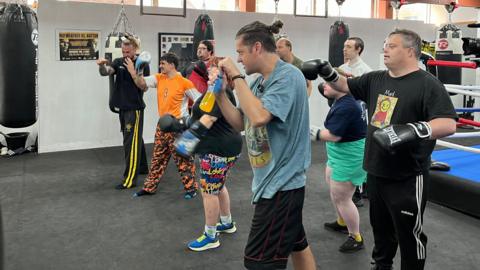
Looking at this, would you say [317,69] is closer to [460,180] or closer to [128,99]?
[460,180]

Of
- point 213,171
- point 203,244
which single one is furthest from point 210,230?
point 213,171

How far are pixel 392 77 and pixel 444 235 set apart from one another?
1622 millimetres

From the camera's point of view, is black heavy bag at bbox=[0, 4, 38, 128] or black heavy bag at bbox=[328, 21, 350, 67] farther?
black heavy bag at bbox=[328, 21, 350, 67]

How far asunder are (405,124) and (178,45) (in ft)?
16.8

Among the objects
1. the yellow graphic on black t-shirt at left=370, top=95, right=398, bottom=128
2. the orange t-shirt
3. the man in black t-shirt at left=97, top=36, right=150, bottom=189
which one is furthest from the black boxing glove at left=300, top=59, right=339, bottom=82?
the man in black t-shirt at left=97, top=36, right=150, bottom=189

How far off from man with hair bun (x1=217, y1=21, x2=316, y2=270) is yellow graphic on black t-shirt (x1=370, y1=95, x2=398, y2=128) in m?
0.47

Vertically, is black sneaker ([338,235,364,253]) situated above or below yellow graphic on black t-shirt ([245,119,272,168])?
below

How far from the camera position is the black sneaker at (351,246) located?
2.84 meters

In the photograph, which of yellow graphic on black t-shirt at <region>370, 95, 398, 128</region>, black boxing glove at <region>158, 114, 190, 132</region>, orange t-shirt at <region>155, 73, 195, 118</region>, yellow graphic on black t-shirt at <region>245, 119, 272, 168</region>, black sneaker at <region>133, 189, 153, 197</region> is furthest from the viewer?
black sneaker at <region>133, 189, 153, 197</region>

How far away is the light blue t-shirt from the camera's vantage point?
1698 mm

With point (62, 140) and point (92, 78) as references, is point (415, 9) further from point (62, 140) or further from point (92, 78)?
point (62, 140)

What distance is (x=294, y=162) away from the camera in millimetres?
1791

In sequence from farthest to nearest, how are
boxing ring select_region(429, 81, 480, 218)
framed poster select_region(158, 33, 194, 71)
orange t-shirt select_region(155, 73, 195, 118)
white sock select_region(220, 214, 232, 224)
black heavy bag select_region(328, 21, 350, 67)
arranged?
framed poster select_region(158, 33, 194, 71), black heavy bag select_region(328, 21, 350, 67), orange t-shirt select_region(155, 73, 195, 118), boxing ring select_region(429, 81, 480, 218), white sock select_region(220, 214, 232, 224)

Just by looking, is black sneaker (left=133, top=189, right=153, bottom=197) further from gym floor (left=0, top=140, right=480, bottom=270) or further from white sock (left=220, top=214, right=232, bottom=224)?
white sock (left=220, top=214, right=232, bottom=224)
